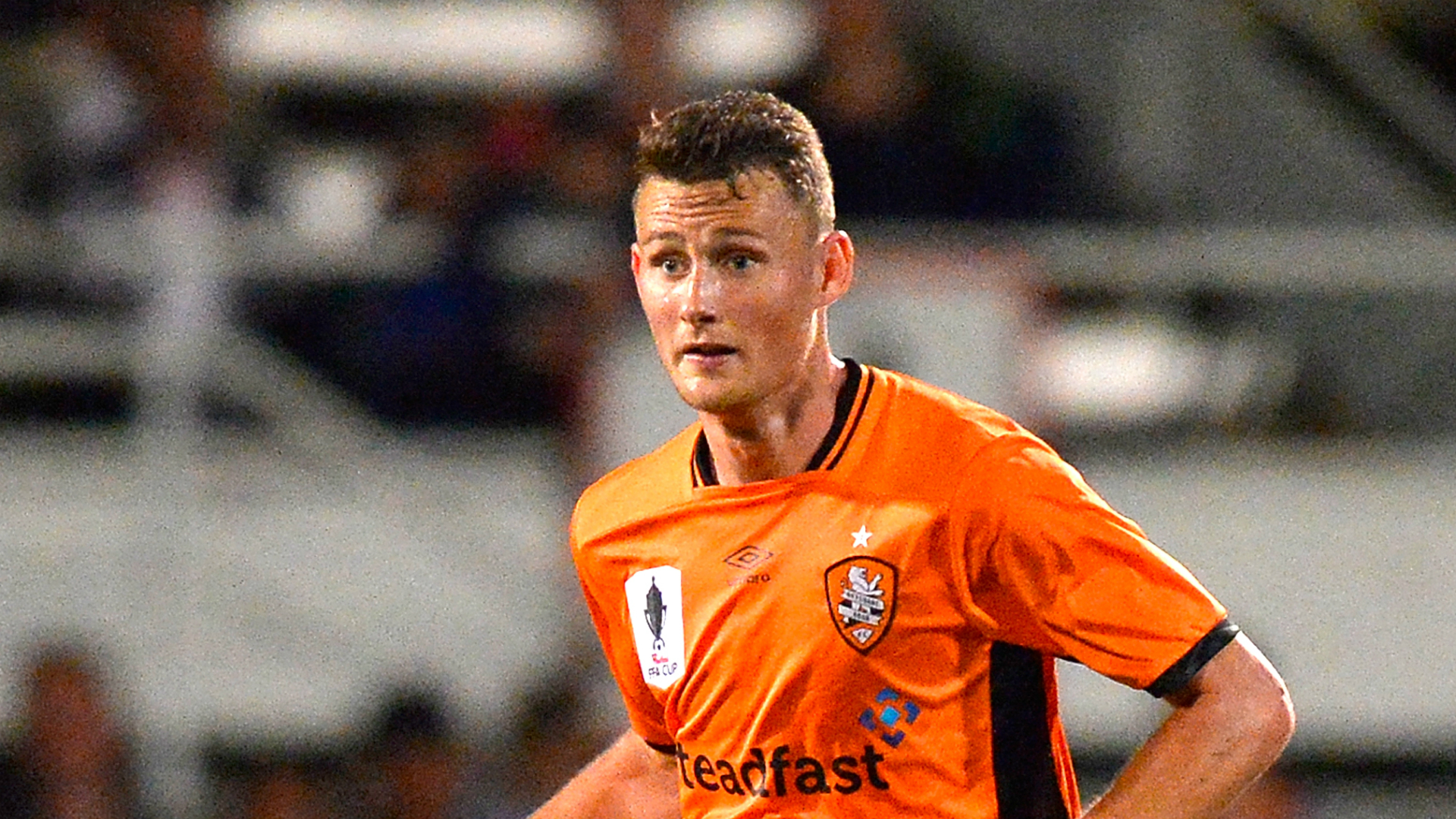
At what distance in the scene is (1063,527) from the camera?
118 inches

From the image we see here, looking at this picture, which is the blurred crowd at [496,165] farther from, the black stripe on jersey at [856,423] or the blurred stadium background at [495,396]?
the black stripe on jersey at [856,423]

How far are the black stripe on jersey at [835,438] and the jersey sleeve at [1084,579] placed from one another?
0.28 m

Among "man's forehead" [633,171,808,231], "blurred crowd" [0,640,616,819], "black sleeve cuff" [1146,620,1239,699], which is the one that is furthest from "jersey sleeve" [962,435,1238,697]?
"blurred crowd" [0,640,616,819]

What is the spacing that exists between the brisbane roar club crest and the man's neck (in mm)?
215

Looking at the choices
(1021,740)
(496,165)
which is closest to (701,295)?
(1021,740)

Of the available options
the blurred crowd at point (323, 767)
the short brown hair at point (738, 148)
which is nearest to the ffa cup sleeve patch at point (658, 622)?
the short brown hair at point (738, 148)

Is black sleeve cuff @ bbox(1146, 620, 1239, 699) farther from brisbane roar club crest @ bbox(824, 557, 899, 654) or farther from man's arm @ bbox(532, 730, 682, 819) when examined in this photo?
man's arm @ bbox(532, 730, 682, 819)

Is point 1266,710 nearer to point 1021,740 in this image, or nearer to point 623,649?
point 1021,740

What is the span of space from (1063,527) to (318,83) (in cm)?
697

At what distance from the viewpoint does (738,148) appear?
3199mm

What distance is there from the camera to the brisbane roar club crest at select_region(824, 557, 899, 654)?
3.12 meters

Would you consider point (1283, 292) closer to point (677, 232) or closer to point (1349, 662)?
point (1349, 662)

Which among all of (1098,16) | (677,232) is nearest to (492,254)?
(1098,16)

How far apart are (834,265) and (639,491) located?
480mm
